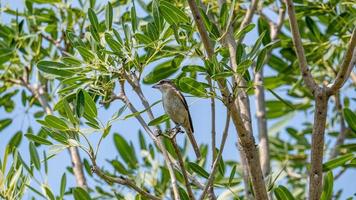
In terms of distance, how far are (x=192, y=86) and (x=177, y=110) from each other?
3.46ft

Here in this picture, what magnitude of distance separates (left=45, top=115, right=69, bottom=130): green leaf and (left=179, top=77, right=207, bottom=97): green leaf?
1.49 ft

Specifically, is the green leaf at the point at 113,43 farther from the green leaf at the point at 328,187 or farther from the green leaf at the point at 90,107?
the green leaf at the point at 328,187

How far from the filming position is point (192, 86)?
9.57ft

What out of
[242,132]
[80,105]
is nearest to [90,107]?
[80,105]

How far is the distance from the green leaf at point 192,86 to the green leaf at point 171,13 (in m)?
0.24

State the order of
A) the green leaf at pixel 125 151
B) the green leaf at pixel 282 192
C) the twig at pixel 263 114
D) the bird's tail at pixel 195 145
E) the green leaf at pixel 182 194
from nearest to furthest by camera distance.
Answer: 1. the green leaf at pixel 182 194
2. the green leaf at pixel 282 192
3. the bird's tail at pixel 195 145
4. the twig at pixel 263 114
5. the green leaf at pixel 125 151

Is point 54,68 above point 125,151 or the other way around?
above

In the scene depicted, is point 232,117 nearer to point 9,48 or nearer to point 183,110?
point 183,110

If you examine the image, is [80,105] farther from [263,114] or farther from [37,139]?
[263,114]

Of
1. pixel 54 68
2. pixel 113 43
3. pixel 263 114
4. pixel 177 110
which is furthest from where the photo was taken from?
pixel 263 114

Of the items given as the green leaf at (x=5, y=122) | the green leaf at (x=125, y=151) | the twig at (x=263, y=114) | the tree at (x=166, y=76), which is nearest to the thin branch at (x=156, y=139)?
the tree at (x=166, y=76)

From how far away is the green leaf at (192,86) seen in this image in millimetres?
2910

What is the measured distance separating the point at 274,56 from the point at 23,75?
5.14 ft

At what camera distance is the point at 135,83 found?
10.4 feet
